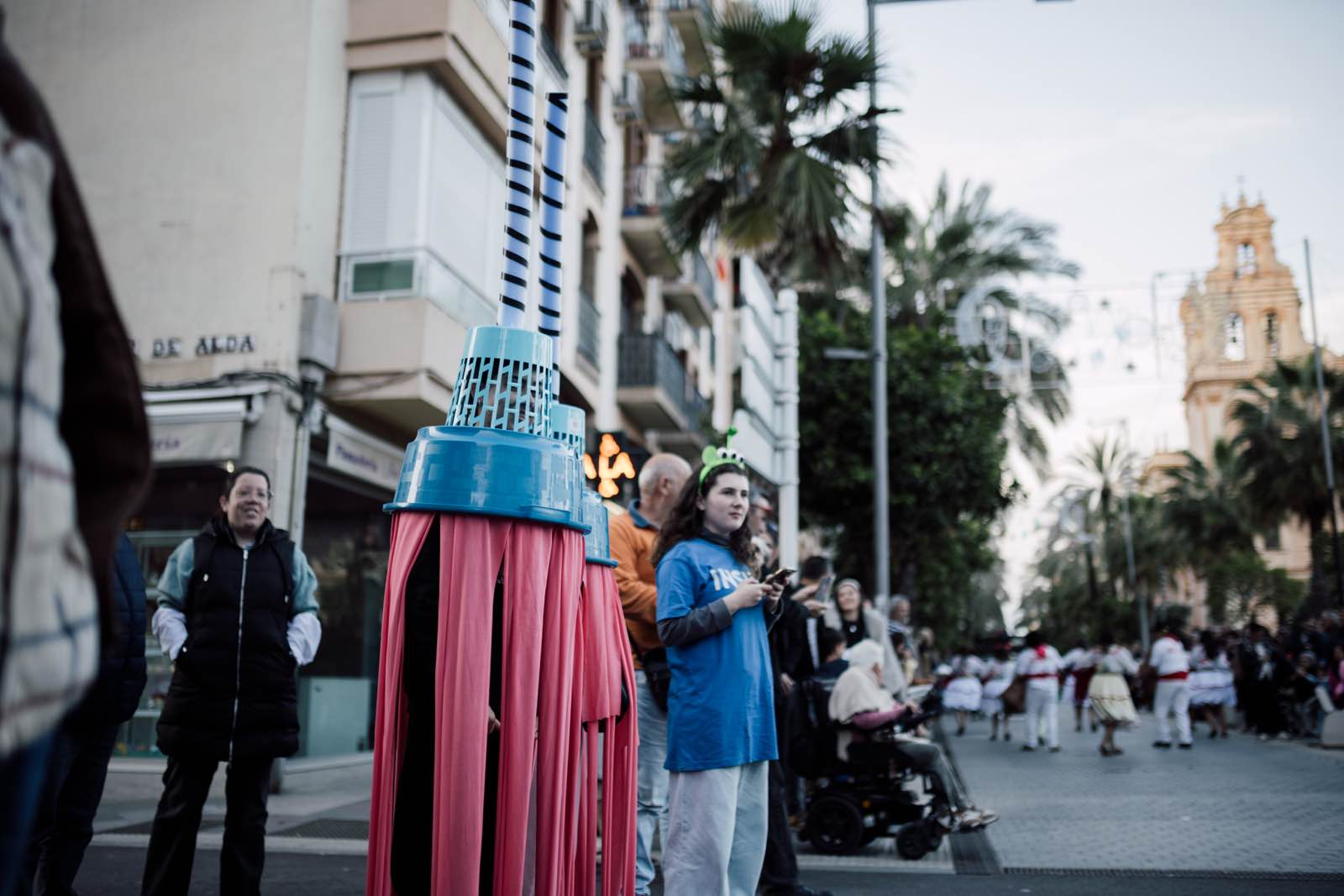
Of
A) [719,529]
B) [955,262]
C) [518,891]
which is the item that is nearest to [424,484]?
[518,891]

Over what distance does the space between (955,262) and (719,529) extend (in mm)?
28402

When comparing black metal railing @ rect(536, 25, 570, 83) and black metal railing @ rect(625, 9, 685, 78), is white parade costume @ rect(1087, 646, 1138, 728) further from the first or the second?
black metal railing @ rect(625, 9, 685, 78)

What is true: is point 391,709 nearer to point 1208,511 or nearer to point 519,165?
point 519,165

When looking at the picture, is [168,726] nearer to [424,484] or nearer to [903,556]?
[424,484]

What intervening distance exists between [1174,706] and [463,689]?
17.4m

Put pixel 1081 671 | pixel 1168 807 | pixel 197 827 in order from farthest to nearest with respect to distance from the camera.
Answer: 1. pixel 1081 671
2. pixel 1168 807
3. pixel 197 827

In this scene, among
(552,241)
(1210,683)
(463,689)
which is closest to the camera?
(463,689)

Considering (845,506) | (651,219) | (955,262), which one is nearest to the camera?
(651,219)

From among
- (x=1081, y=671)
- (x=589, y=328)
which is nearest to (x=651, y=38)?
(x=589, y=328)

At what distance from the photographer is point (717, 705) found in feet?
14.5

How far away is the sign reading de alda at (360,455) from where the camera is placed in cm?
1245

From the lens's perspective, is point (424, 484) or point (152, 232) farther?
point (152, 232)

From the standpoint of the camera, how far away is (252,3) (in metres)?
12.5

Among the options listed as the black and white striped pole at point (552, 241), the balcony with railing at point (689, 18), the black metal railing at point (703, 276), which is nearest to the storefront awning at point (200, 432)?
the black and white striped pole at point (552, 241)
